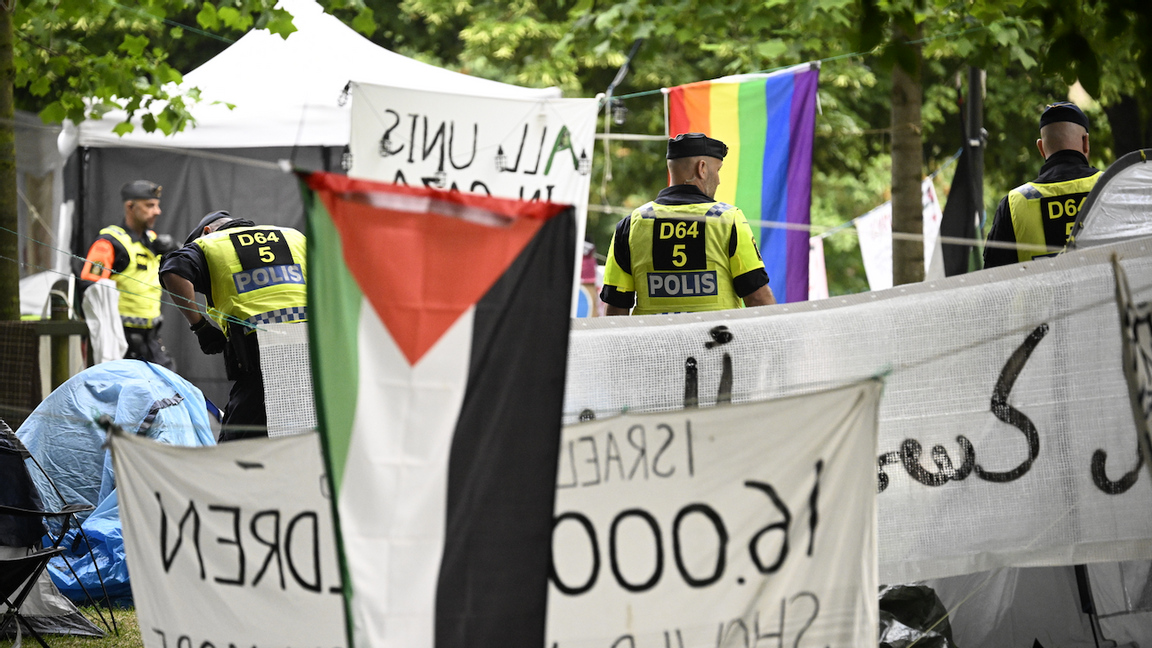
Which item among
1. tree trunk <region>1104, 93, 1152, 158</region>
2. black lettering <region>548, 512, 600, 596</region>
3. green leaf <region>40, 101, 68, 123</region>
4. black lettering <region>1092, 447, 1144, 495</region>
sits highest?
tree trunk <region>1104, 93, 1152, 158</region>

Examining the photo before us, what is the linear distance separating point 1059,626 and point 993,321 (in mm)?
1255

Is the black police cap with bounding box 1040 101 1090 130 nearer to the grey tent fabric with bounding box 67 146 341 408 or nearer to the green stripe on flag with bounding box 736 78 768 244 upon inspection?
the green stripe on flag with bounding box 736 78 768 244

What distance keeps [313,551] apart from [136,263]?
22.5 ft

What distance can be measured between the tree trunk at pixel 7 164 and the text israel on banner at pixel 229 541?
151 inches

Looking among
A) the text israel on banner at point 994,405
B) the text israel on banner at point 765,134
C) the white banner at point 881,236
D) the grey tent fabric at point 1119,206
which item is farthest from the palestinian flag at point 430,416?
the white banner at point 881,236

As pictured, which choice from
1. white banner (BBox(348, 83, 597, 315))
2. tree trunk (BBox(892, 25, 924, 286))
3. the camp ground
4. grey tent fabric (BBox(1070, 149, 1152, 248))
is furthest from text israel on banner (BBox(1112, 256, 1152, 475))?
tree trunk (BBox(892, 25, 924, 286))

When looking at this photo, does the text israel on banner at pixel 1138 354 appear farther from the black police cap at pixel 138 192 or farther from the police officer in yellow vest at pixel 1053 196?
the black police cap at pixel 138 192

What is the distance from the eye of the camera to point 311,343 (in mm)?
2473

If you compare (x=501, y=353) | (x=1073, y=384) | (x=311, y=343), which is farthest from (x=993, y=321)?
(x=311, y=343)

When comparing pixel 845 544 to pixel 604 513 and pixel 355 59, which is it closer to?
pixel 604 513

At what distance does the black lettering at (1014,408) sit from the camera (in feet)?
11.6

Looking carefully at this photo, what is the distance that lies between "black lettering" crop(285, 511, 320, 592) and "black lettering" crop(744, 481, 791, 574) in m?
1.11

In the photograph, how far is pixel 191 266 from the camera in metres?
5.36

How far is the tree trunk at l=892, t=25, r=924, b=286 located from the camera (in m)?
8.18
